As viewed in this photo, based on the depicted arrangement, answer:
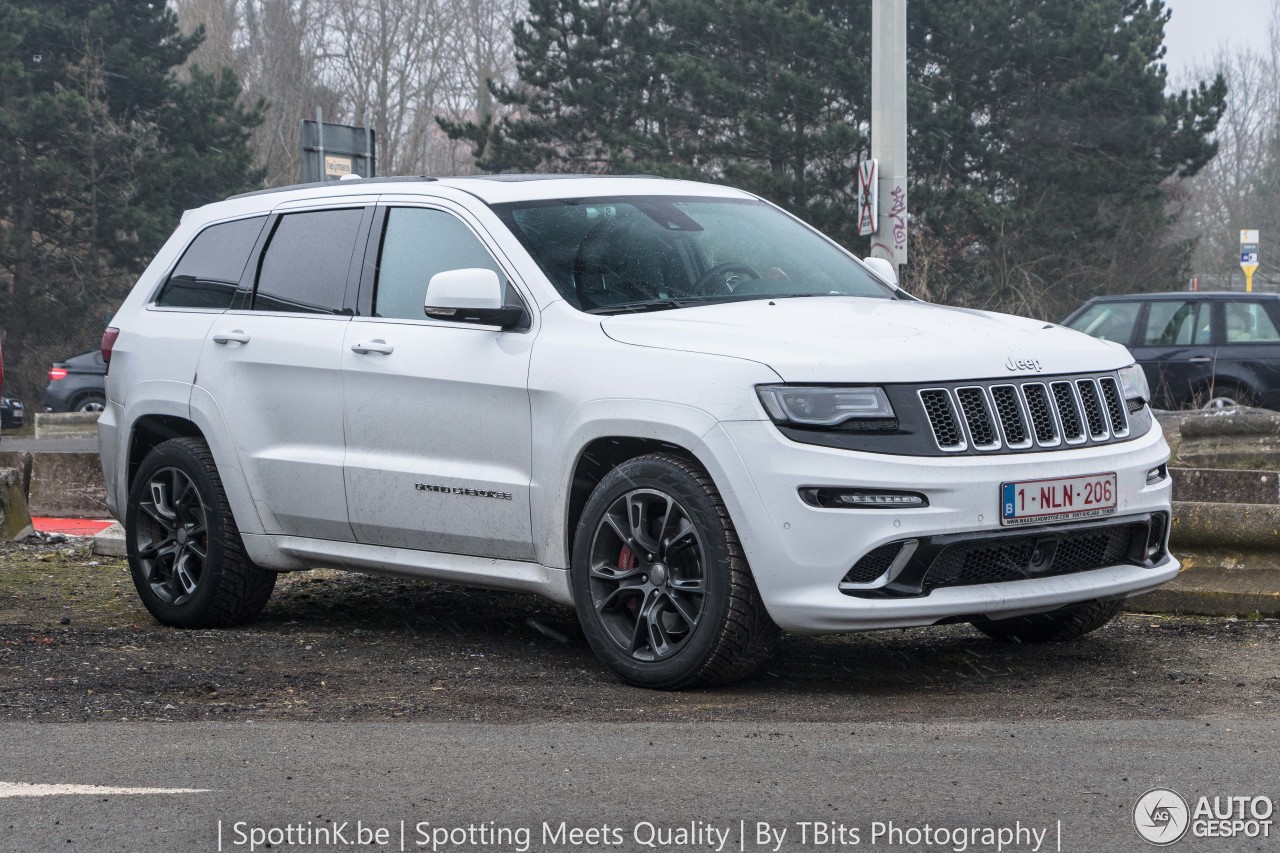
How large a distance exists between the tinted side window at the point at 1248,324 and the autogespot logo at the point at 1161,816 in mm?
13763

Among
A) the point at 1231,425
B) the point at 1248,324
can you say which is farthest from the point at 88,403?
the point at 1231,425

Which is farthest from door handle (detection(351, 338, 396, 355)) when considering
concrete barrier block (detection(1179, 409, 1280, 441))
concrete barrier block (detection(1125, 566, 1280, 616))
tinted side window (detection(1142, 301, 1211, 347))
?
tinted side window (detection(1142, 301, 1211, 347))

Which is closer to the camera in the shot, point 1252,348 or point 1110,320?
point 1252,348

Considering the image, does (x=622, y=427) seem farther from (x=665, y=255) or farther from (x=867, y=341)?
(x=665, y=255)

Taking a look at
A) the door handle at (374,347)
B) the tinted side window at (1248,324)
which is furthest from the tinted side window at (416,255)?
the tinted side window at (1248,324)

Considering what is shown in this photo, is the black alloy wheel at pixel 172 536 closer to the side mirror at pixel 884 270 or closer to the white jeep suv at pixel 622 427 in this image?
the white jeep suv at pixel 622 427

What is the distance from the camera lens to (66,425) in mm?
25094

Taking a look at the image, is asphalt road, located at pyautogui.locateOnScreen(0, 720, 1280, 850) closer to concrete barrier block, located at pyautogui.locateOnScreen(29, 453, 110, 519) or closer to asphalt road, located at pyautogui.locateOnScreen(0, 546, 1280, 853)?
asphalt road, located at pyautogui.locateOnScreen(0, 546, 1280, 853)

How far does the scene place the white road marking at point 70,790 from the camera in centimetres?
416

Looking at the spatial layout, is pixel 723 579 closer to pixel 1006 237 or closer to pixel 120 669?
pixel 120 669

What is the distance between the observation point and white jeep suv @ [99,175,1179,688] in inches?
202

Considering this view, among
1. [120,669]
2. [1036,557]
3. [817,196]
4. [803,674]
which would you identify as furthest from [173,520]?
[817,196]

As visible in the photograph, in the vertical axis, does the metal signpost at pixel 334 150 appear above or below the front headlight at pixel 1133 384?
above

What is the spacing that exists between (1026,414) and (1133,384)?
2.49ft
